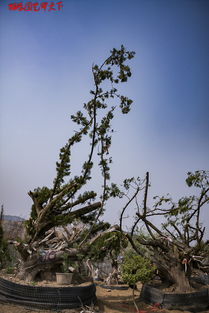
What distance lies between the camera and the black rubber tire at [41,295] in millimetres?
6566

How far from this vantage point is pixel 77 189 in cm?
946

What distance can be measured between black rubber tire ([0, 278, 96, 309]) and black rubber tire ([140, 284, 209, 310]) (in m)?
2.89

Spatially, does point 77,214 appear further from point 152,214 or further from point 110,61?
point 110,61

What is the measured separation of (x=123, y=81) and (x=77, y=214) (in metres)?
5.33

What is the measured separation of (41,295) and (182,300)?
4499 mm

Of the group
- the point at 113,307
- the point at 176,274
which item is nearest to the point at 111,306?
the point at 113,307

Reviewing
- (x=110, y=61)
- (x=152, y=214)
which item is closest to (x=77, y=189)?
(x=152, y=214)

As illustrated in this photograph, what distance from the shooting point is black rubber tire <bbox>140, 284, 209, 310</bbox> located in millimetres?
8125

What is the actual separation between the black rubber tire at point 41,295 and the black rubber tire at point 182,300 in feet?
9.47

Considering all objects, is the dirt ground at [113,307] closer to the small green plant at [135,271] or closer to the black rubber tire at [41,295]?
the black rubber tire at [41,295]

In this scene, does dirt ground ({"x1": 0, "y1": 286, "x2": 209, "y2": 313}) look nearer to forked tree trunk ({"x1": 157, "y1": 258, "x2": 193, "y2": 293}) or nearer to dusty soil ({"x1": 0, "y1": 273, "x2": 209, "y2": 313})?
dusty soil ({"x1": 0, "y1": 273, "x2": 209, "y2": 313})

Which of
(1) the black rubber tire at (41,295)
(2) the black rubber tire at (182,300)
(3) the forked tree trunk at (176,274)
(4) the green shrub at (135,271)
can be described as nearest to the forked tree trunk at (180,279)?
(3) the forked tree trunk at (176,274)

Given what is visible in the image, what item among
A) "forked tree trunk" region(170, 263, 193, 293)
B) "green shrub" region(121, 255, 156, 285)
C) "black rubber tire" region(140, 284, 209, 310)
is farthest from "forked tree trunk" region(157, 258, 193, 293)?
"green shrub" region(121, 255, 156, 285)

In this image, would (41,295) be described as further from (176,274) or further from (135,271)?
(176,274)
